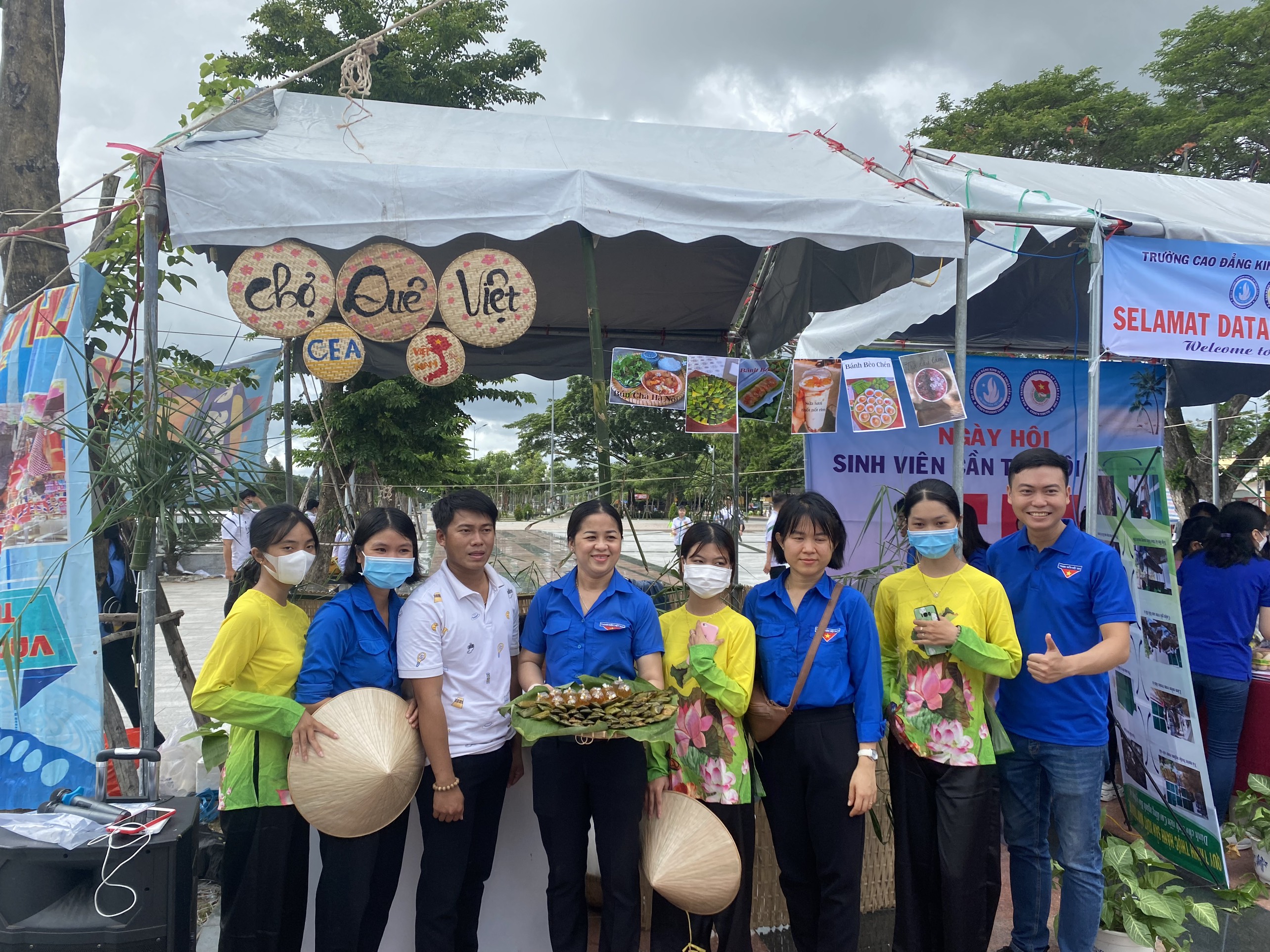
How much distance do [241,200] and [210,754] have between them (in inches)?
73.6

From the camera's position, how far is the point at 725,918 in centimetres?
238

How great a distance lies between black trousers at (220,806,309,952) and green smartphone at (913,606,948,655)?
198 centimetres

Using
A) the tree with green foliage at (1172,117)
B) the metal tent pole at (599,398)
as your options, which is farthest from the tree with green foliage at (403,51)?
the metal tent pole at (599,398)

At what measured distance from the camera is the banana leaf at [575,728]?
82.1 inches

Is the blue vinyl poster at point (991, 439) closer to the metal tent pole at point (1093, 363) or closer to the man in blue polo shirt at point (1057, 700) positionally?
the metal tent pole at point (1093, 363)

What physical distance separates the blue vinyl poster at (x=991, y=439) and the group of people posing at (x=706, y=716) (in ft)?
6.71

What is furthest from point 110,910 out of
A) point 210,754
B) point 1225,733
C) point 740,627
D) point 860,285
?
point 1225,733

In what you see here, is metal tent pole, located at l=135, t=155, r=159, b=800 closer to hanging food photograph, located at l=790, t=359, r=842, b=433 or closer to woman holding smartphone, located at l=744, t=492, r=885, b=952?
woman holding smartphone, located at l=744, t=492, r=885, b=952

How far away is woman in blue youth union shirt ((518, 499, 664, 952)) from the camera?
2.29 metres

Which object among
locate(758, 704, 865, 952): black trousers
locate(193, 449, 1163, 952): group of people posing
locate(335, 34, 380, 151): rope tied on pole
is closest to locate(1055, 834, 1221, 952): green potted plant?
locate(193, 449, 1163, 952): group of people posing

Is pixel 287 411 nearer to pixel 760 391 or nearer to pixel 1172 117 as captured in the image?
pixel 760 391

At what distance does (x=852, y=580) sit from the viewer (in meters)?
3.91

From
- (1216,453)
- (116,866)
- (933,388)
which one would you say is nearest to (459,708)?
(116,866)

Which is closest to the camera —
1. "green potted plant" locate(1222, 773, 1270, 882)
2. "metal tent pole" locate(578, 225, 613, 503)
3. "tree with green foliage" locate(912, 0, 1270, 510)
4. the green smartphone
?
the green smartphone
